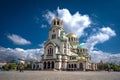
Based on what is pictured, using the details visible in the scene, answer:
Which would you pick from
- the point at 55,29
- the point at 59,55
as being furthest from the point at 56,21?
the point at 59,55

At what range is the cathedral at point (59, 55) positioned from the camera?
2427 inches

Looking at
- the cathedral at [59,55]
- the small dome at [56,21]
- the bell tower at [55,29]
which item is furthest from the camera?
the small dome at [56,21]

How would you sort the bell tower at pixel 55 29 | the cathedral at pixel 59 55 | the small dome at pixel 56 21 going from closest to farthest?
the cathedral at pixel 59 55 → the bell tower at pixel 55 29 → the small dome at pixel 56 21

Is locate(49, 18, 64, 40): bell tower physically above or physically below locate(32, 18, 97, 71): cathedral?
above

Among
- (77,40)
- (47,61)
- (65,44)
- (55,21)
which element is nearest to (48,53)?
(47,61)

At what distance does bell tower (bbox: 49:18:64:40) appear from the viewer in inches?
2667

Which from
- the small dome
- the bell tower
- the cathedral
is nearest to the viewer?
the cathedral

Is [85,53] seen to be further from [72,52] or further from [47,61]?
[47,61]

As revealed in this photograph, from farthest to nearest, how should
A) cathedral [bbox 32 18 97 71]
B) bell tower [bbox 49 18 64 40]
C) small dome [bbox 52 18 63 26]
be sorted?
small dome [bbox 52 18 63 26]
bell tower [bbox 49 18 64 40]
cathedral [bbox 32 18 97 71]

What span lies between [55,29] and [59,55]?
37.4 feet

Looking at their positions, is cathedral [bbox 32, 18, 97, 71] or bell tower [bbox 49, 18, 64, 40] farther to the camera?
bell tower [bbox 49, 18, 64, 40]

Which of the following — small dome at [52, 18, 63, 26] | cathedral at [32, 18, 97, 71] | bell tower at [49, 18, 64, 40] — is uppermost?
small dome at [52, 18, 63, 26]

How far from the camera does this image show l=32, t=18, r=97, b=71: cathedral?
61656 millimetres

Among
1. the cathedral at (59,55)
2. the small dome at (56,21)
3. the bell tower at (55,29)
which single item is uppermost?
the small dome at (56,21)
